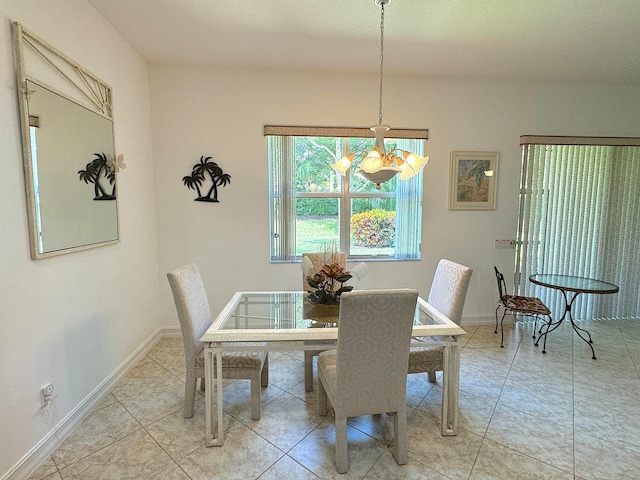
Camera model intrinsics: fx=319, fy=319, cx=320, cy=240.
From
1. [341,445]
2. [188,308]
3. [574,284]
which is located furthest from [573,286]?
[188,308]

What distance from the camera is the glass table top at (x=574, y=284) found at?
2961mm

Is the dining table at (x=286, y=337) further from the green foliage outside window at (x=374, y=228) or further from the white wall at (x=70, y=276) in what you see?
the green foliage outside window at (x=374, y=228)

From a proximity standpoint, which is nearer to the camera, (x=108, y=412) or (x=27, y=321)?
(x=27, y=321)

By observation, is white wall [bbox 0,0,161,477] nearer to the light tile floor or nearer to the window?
the light tile floor

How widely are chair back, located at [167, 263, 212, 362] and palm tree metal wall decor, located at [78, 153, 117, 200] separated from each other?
914 mm

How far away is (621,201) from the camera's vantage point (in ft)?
12.3

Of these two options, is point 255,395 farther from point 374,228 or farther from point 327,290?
point 374,228

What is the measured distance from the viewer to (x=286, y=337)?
1.78m

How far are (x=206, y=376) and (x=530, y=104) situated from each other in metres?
4.19

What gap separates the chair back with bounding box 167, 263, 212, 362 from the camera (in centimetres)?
192

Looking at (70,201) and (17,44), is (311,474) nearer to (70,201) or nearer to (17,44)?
(70,201)

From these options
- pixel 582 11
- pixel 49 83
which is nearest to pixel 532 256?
pixel 582 11

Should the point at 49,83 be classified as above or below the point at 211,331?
above

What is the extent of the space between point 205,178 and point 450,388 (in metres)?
2.89
